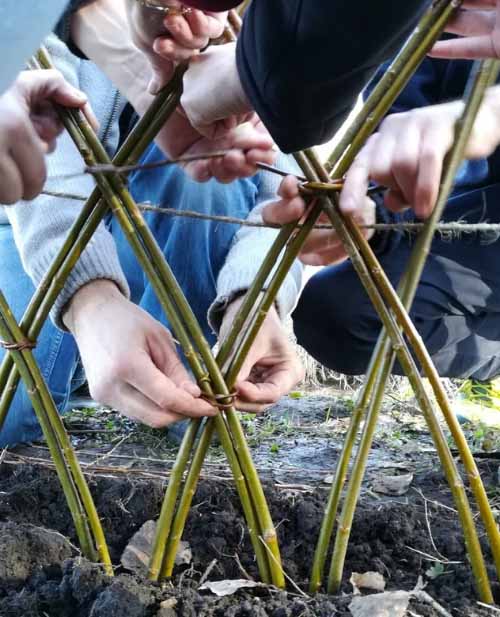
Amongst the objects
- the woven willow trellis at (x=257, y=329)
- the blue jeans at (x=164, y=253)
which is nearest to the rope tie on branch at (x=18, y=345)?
the woven willow trellis at (x=257, y=329)

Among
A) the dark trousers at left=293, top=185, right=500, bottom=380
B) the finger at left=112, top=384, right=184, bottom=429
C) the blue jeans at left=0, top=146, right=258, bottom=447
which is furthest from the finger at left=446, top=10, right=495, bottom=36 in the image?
the blue jeans at left=0, top=146, right=258, bottom=447

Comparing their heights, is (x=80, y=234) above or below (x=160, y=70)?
below

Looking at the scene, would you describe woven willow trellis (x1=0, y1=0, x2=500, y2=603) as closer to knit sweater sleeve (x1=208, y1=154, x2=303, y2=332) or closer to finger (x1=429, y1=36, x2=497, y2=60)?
finger (x1=429, y1=36, x2=497, y2=60)

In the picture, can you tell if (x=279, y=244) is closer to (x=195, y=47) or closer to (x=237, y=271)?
(x=195, y=47)

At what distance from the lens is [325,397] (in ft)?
9.64

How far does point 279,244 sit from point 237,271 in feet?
1.78

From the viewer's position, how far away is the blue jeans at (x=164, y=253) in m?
1.77

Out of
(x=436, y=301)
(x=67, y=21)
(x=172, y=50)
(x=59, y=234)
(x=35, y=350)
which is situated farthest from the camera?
(x=35, y=350)

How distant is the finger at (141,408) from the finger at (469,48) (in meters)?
0.61

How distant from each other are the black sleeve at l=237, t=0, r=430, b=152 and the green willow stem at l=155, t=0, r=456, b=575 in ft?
0.27

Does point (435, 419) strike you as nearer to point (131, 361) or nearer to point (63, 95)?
point (131, 361)

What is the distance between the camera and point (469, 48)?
34.0 inches

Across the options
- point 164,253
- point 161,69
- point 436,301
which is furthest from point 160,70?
point 436,301

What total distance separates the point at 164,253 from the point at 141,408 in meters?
0.80
